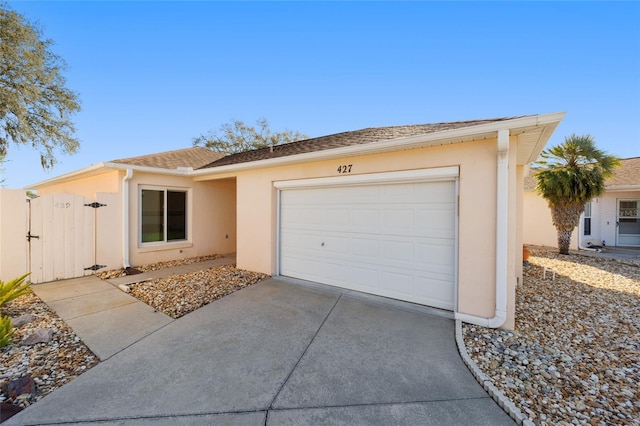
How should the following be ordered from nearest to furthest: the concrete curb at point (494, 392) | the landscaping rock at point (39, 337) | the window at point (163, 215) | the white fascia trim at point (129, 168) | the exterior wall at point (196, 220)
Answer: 1. the concrete curb at point (494, 392)
2. the landscaping rock at point (39, 337)
3. the white fascia trim at point (129, 168)
4. the exterior wall at point (196, 220)
5. the window at point (163, 215)

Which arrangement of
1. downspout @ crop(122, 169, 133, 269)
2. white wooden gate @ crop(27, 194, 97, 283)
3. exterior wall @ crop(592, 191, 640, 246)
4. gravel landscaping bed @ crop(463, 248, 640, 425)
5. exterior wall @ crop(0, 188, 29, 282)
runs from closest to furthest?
gravel landscaping bed @ crop(463, 248, 640, 425) → exterior wall @ crop(0, 188, 29, 282) → white wooden gate @ crop(27, 194, 97, 283) → downspout @ crop(122, 169, 133, 269) → exterior wall @ crop(592, 191, 640, 246)

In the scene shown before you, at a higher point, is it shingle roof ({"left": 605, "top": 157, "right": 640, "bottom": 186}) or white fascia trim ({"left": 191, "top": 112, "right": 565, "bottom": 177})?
shingle roof ({"left": 605, "top": 157, "right": 640, "bottom": 186})

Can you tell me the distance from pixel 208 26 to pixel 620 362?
490 inches

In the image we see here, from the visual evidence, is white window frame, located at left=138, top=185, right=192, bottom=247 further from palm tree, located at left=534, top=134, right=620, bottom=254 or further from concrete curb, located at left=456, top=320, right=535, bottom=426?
palm tree, located at left=534, top=134, right=620, bottom=254

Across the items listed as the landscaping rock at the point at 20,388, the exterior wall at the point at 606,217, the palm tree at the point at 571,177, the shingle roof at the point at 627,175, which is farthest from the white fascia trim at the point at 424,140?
the exterior wall at the point at 606,217

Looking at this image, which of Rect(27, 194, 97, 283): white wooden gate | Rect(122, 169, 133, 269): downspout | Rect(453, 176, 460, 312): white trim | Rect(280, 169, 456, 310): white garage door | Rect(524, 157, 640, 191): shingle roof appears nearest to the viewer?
Rect(453, 176, 460, 312): white trim

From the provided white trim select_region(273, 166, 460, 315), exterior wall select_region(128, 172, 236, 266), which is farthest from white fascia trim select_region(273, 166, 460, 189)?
exterior wall select_region(128, 172, 236, 266)

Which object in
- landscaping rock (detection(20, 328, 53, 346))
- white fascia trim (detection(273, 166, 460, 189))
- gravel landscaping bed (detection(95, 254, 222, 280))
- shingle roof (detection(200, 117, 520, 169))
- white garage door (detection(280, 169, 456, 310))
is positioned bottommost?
landscaping rock (detection(20, 328, 53, 346))

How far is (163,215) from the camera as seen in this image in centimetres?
848

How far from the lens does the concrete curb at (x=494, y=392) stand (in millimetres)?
2240

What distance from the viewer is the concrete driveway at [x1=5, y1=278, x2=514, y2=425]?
2.33 m

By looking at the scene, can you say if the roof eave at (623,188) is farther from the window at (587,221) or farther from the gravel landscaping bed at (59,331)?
the gravel landscaping bed at (59,331)

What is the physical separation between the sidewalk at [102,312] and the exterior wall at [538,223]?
1621 centimetres

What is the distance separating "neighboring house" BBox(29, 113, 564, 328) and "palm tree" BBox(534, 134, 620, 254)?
474 cm
